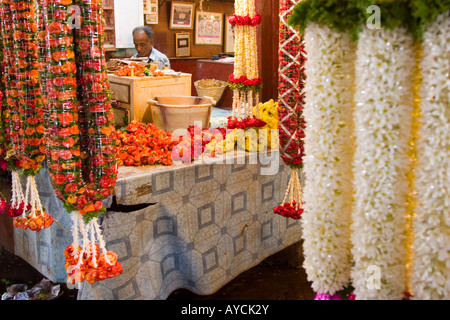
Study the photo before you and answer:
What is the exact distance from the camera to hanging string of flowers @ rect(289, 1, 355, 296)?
1.22 meters

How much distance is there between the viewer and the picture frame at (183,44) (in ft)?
26.1

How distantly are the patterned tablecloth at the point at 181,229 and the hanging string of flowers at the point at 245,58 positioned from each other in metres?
0.42

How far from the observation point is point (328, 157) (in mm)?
1261

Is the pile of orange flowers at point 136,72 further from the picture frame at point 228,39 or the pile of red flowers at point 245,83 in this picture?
the picture frame at point 228,39

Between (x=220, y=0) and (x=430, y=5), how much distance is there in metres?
7.91

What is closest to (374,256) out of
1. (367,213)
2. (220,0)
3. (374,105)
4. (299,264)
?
(367,213)

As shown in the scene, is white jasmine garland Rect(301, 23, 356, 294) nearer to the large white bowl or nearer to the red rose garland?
the red rose garland

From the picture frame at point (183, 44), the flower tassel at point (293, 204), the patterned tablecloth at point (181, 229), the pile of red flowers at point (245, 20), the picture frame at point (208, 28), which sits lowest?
the patterned tablecloth at point (181, 229)

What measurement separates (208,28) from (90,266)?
7.17 meters

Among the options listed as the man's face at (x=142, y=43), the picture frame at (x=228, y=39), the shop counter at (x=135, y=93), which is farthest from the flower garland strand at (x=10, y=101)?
the picture frame at (x=228, y=39)

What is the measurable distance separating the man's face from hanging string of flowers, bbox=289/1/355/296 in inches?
184

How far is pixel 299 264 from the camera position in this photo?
3.78m

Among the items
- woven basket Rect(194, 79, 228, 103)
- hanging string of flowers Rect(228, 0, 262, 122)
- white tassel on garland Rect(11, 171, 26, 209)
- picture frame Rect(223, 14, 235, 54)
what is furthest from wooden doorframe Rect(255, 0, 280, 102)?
picture frame Rect(223, 14, 235, 54)

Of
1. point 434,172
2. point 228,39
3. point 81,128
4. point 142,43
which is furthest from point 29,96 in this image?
point 228,39
